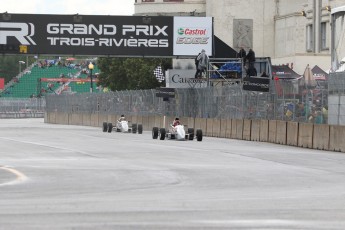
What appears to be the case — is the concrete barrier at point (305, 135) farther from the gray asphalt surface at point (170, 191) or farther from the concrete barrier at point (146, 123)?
the concrete barrier at point (146, 123)

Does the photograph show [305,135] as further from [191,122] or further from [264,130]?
[191,122]

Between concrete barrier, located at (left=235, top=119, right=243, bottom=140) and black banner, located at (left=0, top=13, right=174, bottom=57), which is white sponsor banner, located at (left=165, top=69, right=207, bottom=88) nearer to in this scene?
black banner, located at (left=0, top=13, right=174, bottom=57)

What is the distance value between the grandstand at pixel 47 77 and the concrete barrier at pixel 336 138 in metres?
113

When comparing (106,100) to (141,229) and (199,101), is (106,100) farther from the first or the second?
(141,229)

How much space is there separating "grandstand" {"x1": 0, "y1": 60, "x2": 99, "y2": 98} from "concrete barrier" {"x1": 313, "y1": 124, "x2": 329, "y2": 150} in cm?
11115

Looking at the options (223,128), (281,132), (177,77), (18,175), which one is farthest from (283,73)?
(18,175)

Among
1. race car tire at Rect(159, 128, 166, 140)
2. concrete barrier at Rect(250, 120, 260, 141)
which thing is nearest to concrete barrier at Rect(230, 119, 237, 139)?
concrete barrier at Rect(250, 120, 260, 141)

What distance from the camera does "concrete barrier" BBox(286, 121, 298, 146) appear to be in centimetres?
3541

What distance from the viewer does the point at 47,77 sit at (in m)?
153

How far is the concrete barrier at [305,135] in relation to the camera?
111ft

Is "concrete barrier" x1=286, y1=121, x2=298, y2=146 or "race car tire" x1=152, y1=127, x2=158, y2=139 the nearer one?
"concrete barrier" x1=286, y1=121, x2=298, y2=146

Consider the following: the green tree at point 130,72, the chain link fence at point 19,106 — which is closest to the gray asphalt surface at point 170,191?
the green tree at point 130,72

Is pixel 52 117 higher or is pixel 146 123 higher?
pixel 146 123

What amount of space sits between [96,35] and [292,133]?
62.4 feet
